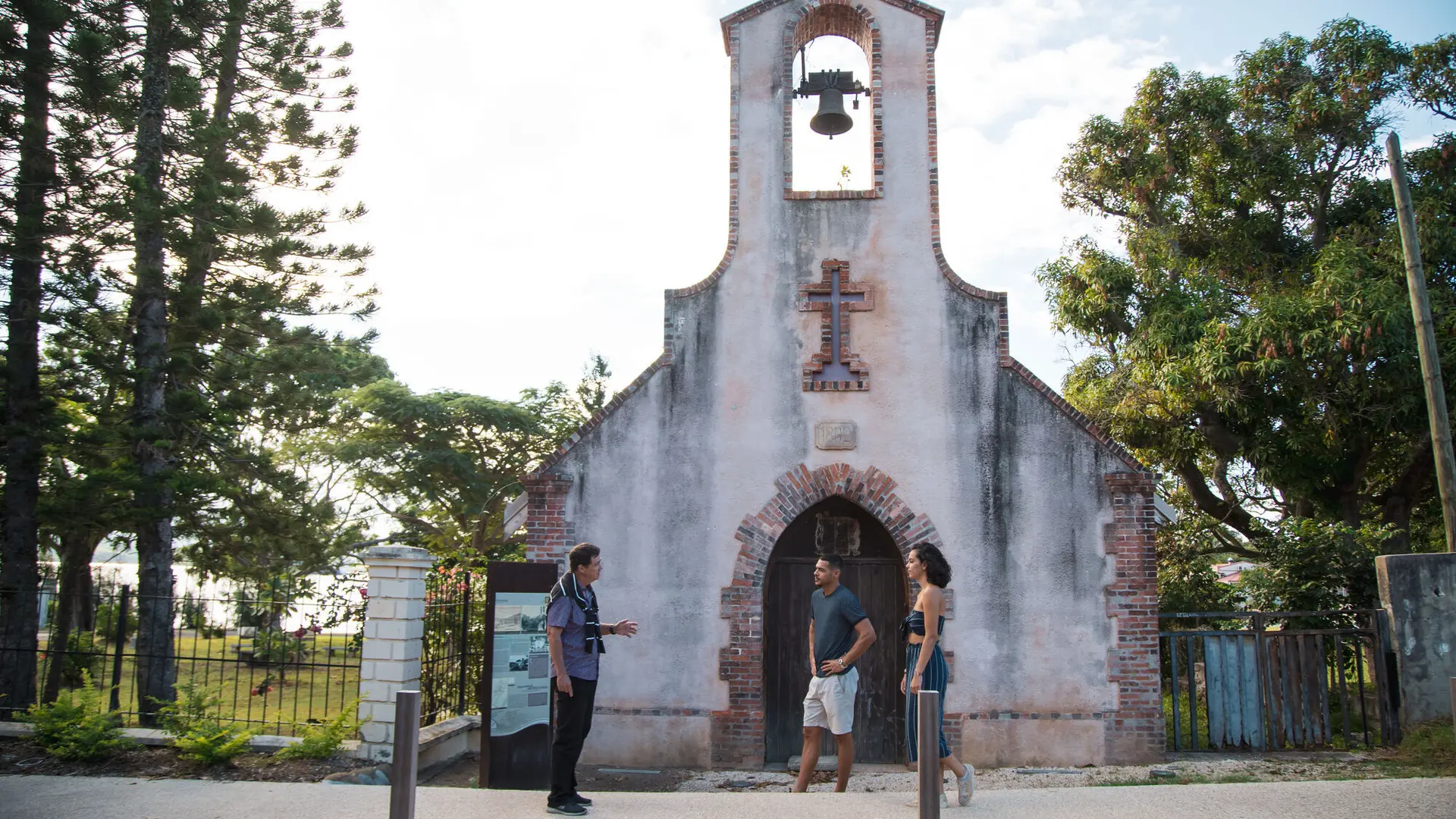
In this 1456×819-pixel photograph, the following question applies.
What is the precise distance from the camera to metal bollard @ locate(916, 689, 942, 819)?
5281 millimetres

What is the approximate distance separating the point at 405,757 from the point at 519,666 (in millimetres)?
3054

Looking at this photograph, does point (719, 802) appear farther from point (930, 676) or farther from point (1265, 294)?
point (1265, 294)

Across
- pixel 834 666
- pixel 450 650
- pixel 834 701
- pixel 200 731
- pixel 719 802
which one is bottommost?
pixel 719 802

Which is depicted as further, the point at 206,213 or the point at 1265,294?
the point at 1265,294

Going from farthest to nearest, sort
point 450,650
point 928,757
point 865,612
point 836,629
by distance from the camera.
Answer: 1. point 450,650
2. point 865,612
3. point 836,629
4. point 928,757

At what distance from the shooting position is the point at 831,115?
10805 mm

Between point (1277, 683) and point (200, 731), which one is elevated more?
point (1277, 683)

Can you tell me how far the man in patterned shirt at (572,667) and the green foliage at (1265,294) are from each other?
29.9 ft

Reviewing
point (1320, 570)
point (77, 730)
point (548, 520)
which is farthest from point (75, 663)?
point (1320, 570)

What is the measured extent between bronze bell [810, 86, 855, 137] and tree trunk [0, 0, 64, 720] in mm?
8769

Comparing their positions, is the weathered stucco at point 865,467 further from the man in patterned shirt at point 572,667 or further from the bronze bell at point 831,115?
the man in patterned shirt at point 572,667

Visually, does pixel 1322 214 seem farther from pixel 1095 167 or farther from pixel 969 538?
pixel 969 538

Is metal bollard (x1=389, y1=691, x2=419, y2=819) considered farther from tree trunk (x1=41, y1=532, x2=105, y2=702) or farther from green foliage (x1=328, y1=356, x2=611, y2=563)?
green foliage (x1=328, y1=356, x2=611, y2=563)

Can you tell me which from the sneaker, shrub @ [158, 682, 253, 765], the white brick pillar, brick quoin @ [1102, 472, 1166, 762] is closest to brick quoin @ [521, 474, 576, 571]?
the white brick pillar
